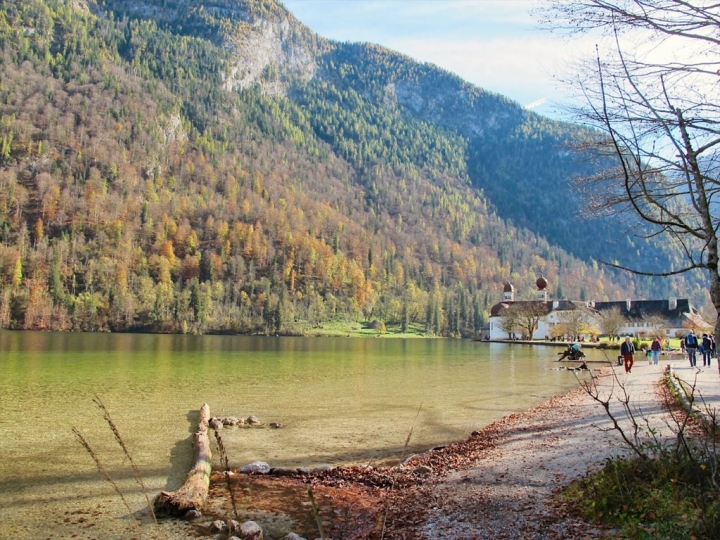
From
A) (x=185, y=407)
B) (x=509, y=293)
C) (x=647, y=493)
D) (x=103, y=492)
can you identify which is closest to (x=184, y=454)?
(x=103, y=492)

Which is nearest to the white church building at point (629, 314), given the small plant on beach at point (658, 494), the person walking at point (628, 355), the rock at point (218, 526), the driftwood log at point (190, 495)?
the person walking at point (628, 355)

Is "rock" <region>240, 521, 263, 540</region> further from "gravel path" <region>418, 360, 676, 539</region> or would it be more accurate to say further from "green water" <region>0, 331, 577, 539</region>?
"gravel path" <region>418, 360, 676, 539</region>

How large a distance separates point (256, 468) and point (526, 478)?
5195mm

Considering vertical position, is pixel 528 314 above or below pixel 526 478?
above

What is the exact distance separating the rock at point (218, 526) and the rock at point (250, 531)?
46 cm

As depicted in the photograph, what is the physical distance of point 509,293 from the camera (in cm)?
14200

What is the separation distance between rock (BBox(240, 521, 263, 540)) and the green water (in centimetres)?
171

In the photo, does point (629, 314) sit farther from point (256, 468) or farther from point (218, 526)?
point (218, 526)

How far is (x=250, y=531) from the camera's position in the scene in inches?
300

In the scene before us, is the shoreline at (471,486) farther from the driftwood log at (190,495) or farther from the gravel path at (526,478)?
the driftwood log at (190,495)

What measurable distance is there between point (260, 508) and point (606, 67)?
789 cm

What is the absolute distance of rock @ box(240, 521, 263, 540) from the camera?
7520mm

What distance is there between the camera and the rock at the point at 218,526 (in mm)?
8057

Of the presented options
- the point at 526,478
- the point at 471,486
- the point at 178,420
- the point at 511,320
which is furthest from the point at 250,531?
the point at 511,320
